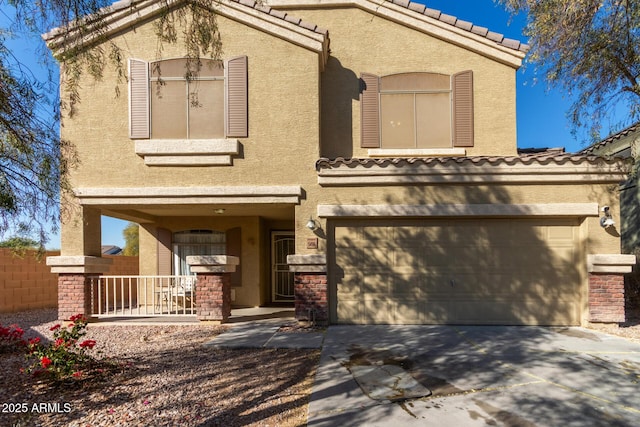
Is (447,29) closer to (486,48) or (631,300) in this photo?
(486,48)

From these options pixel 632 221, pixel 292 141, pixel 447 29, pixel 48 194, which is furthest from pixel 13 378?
pixel 632 221

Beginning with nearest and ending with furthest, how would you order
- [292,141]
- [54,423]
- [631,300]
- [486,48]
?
[54,423] < [292,141] < [486,48] < [631,300]

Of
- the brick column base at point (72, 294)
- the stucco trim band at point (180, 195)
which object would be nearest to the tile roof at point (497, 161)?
the stucco trim band at point (180, 195)

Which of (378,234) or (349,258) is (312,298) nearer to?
(349,258)

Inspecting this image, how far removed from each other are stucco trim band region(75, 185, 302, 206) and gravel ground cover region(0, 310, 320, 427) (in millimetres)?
3024

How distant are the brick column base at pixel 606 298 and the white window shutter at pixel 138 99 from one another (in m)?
9.98

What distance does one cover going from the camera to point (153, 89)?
8242 mm

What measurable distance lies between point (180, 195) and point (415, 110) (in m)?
6.03

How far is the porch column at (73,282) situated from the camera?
8.05 metres

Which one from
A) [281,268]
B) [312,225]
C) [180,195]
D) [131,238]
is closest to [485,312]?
[312,225]

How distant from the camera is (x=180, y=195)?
26.3ft

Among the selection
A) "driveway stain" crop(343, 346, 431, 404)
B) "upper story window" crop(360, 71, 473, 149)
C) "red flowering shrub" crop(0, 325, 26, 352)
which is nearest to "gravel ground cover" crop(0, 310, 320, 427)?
"red flowering shrub" crop(0, 325, 26, 352)

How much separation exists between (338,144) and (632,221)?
Answer: 10466 millimetres

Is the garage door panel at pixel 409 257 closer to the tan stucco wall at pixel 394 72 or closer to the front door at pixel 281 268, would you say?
the tan stucco wall at pixel 394 72
